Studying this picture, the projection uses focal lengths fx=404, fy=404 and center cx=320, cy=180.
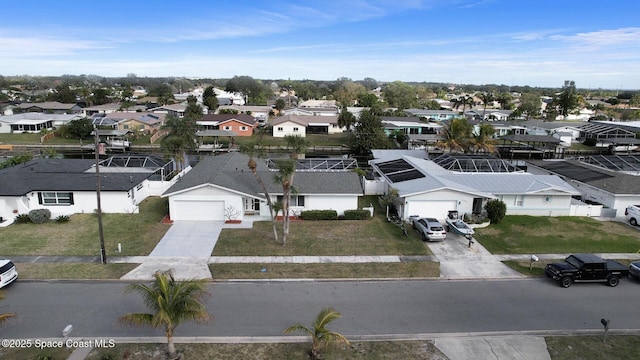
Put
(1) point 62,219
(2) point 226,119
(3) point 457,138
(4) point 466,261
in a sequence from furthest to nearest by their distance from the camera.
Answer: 1. (2) point 226,119
2. (3) point 457,138
3. (1) point 62,219
4. (4) point 466,261

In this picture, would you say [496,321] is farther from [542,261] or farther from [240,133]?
[240,133]

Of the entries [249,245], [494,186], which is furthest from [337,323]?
[494,186]

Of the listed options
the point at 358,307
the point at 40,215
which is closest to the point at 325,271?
the point at 358,307

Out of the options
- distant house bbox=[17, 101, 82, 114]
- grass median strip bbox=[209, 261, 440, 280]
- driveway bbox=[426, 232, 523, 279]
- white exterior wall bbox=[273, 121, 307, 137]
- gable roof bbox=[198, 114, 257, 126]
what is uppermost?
distant house bbox=[17, 101, 82, 114]

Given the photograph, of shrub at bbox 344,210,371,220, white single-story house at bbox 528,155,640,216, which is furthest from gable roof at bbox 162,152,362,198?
white single-story house at bbox 528,155,640,216

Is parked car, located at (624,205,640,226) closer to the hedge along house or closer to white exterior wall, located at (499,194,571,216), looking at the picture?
white exterior wall, located at (499,194,571,216)

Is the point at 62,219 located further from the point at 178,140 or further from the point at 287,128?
the point at 287,128

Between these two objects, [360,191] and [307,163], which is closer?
[360,191]
